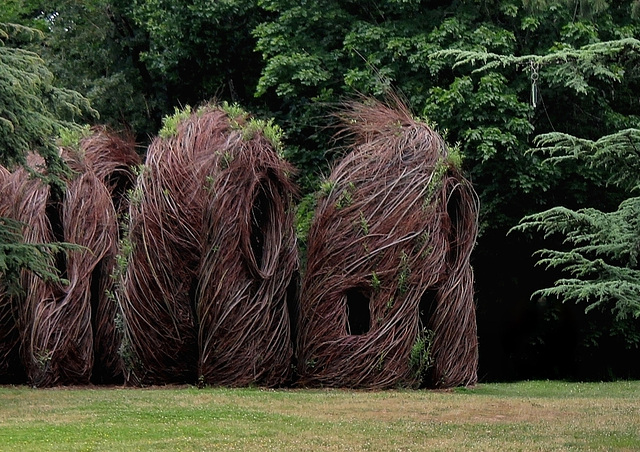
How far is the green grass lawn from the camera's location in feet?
32.6

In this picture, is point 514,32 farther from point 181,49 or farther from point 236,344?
point 236,344

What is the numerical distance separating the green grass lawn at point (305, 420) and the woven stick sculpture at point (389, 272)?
72 cm

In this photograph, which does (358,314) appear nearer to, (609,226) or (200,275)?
(200,275)

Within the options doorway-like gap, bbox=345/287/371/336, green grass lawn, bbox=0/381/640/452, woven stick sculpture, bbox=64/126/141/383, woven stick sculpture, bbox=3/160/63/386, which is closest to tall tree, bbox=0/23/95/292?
green grass lawn, bbox=0/381/640/452

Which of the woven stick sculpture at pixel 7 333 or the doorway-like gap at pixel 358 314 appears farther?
the doorway-like gap at pixel 358 314

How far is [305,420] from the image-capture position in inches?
454

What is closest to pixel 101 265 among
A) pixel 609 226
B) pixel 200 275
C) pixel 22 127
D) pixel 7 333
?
pixel 7 333

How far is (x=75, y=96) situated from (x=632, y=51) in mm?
7538

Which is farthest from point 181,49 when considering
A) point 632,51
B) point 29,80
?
point 632,51

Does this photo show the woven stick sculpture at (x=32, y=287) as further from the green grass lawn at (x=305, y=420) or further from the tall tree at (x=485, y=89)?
the tall tree at (x=485, y=89)

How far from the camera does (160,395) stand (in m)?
13.9

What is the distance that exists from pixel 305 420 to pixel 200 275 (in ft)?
14.4

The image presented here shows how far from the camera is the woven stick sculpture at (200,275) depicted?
15.3 metres

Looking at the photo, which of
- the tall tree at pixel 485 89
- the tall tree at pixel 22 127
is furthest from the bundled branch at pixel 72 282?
A: the tall tree at pixel 485 89
